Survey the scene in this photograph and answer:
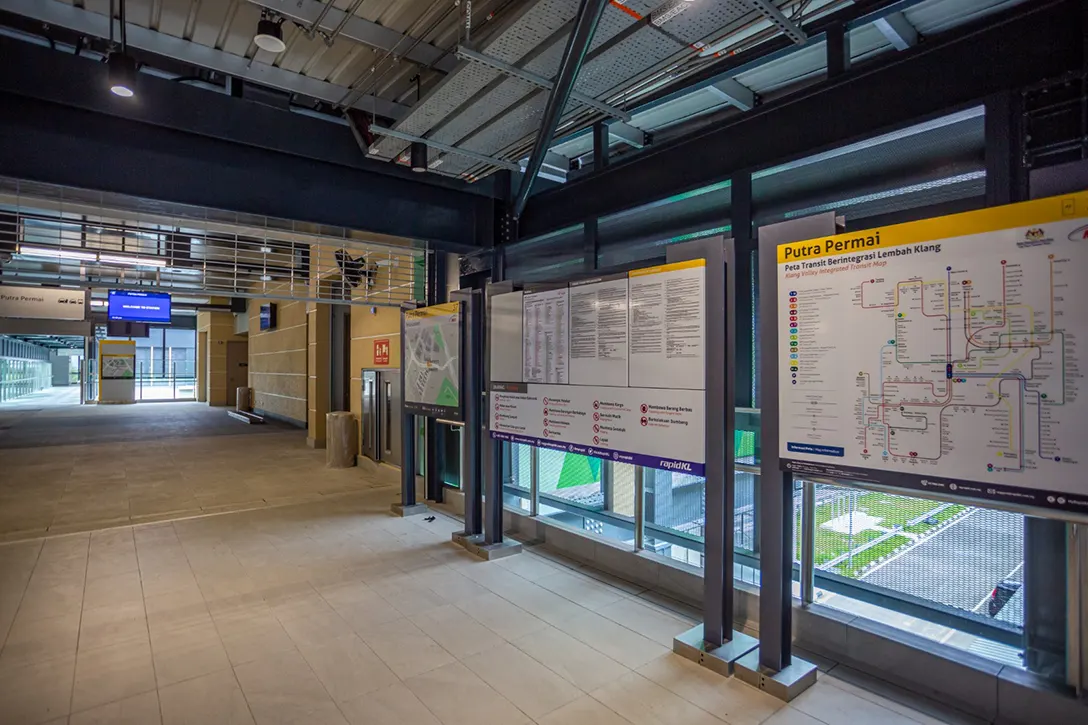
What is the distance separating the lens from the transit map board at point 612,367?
2.86 meters

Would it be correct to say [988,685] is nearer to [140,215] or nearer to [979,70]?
[979,70]

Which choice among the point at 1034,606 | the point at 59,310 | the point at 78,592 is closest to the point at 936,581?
the point at 1034,606

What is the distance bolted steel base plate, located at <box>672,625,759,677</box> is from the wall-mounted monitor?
1227 cm

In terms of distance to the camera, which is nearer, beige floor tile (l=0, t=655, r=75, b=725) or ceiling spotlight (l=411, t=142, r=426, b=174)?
beige floor tile (l=0, t=655, r=75, b=725)

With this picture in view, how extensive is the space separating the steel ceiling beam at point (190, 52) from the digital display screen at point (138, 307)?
8115 millimetres

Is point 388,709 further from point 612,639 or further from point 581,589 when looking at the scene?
point 581,589

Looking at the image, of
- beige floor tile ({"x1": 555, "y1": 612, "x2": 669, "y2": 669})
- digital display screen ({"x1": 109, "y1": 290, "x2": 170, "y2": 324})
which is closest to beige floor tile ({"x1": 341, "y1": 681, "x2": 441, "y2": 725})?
beige floor tile ({"x1": 555, "y1": 612, "x2": 669, "y2": 669})

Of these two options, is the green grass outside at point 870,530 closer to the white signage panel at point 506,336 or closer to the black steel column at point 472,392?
the white signage panel at point 506,336

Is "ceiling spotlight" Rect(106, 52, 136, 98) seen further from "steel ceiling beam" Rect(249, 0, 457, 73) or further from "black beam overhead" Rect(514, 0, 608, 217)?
"black beam overhead" Rect(514, 0, 608, 217)

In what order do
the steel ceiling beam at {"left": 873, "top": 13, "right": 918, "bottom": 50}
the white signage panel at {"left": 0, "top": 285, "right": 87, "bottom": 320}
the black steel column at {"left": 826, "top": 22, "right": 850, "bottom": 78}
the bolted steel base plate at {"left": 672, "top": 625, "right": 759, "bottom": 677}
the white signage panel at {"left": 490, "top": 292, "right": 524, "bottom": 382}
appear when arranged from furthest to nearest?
the white signage panel at {"left": 0, "top": 285, "right": 87, "bottom": 320}
the white signage panel at {"left": 490, "top": 292, "right": 524, "bottom": 382}
the black steel column at {"left": 826, "top": 22, "right": 850, "bottom": 78}
the steel ceiling beam at {"left": 873, "top": 13, "right": 918, "bottom": 50}
the bolted steel base plate at {"left": 672, "top": 625, "right": 759, "bottom": 677}

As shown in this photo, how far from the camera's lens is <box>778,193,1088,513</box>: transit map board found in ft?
6.10

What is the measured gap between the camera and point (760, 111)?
3.22m

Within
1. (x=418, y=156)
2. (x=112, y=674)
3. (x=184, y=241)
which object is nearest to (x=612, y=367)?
(x=418, y=156)

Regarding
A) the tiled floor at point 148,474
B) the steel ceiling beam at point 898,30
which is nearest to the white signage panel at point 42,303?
the tiled floor at point 148,474
